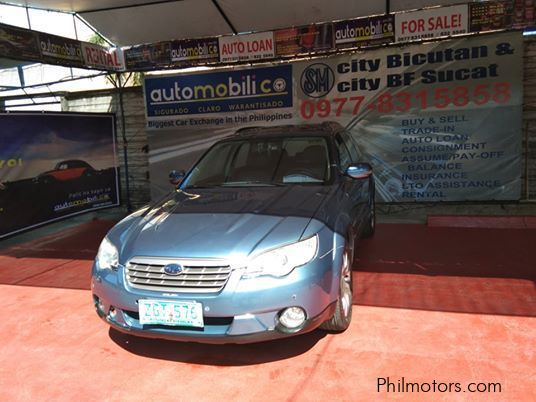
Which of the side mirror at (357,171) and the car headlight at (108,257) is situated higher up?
the side mirror at (357,171)

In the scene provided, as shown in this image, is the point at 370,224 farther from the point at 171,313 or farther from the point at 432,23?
the point at 171,313

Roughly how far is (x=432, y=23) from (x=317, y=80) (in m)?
2.13

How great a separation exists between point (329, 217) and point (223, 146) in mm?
1789

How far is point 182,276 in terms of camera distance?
9.14ft

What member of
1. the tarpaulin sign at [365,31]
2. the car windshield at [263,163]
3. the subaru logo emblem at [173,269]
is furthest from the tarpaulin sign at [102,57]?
the subaru logo emblem at [173,269]

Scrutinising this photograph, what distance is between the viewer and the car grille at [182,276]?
2.73 meters

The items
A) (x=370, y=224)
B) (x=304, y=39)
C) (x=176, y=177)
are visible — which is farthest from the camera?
(x=304, y=39)

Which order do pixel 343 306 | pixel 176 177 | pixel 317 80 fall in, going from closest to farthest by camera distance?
1. pixel 343 306
2. pixel 176 177
3. pixel 317 80

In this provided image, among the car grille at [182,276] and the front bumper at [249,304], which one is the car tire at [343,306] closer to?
the front bumper at [249,304]

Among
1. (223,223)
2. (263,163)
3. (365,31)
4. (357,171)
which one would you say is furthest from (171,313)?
(365,31)

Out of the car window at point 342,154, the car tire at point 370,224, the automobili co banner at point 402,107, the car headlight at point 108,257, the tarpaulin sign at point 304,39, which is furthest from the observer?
the automobili co banner at point 402,107

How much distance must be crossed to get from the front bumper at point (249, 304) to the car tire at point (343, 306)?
323 millimetres

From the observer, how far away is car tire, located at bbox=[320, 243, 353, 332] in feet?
10.6

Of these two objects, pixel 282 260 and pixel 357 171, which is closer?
pixel 282 260
